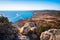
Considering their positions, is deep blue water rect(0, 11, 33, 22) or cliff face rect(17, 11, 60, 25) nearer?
deep blue water rect(0, 11, 33, 22)

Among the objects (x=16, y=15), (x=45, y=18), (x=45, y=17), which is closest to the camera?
(x=16, y=15)

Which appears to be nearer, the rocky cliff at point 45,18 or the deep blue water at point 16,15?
the deep blue water at point 16,15

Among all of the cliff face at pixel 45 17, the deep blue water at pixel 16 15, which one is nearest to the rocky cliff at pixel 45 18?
the cliff face at pixel 45 17

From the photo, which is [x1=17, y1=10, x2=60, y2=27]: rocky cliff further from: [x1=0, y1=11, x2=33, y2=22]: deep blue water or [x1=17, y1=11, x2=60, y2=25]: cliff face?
[x1=0, y1=11, x2=33, y2=22]: deep blue water

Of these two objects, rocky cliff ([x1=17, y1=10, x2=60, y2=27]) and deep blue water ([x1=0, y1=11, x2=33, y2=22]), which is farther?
rocky cliff ([x1=17, y1=10, x2=60, y2=27])

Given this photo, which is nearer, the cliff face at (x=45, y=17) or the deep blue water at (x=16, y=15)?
the deep blue water at (x=16, y=15)

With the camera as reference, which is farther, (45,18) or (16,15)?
(45,18)

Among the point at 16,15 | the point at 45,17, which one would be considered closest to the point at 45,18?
the point at 45,17

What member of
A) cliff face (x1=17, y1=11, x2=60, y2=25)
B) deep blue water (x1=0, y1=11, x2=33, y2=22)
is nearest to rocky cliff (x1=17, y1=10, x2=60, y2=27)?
cliff face (x1=17, y1=11, x2=60, y2=25)

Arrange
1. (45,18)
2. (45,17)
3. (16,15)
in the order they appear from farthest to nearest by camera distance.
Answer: (45,17) < (45,18) < (16,15)

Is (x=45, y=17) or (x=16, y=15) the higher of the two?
(x=16, y=15)

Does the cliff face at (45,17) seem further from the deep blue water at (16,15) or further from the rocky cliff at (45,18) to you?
the deep blue water at (16,15)

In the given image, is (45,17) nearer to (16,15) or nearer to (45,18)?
(45,18)
